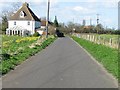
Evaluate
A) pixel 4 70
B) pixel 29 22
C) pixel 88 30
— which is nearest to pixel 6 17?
pixel 29 22

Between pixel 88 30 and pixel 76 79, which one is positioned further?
pixel 88 30

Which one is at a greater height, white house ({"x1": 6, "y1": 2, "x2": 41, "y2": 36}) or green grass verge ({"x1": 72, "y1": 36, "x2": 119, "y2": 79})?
white house ({"x1": 6, "y1": 2, "x2": 41, "y2": 36})

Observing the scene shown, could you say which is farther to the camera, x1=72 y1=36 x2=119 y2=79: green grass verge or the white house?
the white house

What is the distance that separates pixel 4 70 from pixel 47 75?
1987 millimetres

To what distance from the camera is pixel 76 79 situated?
36.8 feet

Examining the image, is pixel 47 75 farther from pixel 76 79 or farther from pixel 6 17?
pixel 6 17

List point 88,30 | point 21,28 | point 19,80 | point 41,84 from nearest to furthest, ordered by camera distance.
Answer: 1. point 41,84
2. point 19,80
3. point 21,28
4. point 88,30

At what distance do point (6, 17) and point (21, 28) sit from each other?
17855 mm

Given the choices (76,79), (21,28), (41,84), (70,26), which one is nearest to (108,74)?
(76,79)

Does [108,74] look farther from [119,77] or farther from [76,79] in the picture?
[76,79]

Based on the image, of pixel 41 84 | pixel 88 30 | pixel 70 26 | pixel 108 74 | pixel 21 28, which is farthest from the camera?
pixel 70 26

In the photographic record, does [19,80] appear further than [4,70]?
No

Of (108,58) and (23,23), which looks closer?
(108,58)

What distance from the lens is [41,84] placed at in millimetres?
9930
